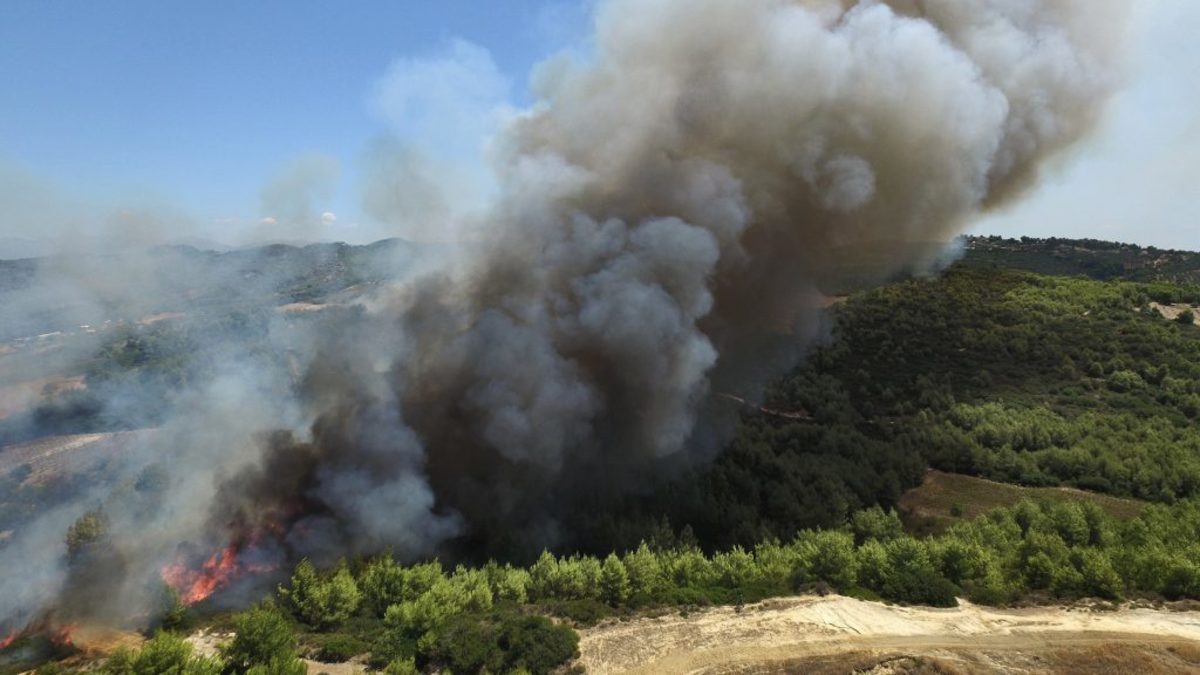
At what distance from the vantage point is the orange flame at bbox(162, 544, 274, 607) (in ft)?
67.9

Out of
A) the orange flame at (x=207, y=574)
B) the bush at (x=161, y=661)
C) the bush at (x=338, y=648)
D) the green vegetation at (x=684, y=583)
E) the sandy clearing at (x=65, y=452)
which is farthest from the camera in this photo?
the sandy clearing at (x=65, y=452)

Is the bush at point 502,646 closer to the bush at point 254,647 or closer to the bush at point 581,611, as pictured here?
the bush at point 581,611

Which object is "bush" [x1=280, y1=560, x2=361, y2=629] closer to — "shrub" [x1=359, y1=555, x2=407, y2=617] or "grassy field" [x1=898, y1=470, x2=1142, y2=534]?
"shrub" [x1=359, y1=555, x2=407, y2=617]

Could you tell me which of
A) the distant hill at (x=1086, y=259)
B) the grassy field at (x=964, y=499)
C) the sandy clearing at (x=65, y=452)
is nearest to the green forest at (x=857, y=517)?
the grassy field at (x=964, y=499)

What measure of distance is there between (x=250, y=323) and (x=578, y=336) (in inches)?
1389

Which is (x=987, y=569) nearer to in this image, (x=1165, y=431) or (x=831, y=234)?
(x=831, y=234)

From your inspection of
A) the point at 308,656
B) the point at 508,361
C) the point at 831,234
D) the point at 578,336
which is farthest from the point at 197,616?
the point at 831,234

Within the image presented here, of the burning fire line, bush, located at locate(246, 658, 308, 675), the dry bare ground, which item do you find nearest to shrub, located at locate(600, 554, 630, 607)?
the dry bare ground

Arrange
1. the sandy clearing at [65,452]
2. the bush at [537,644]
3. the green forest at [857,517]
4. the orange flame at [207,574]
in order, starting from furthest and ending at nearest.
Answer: the sandy clearing at [65,452] → the orange flame at [207,574] → the green forest at [857,517] → the bush at [537,644]

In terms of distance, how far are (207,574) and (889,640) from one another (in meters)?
23.1

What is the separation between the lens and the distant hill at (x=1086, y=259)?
300 feet

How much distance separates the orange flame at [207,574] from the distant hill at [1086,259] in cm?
9096

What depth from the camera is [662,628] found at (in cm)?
1881

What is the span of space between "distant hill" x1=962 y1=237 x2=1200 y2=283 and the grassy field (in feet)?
195
